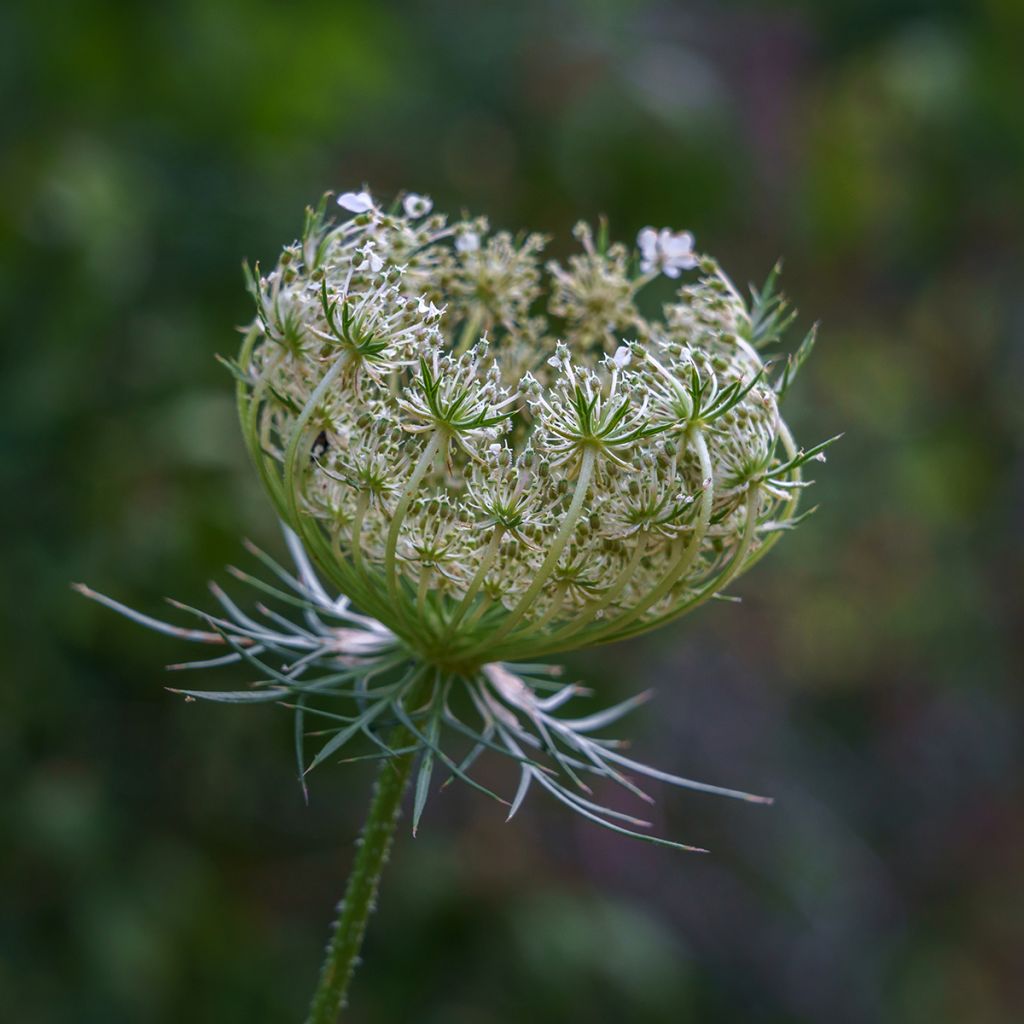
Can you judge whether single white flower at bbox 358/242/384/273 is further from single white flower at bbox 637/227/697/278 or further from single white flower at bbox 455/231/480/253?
single white flower at bbox 637/227/697/278

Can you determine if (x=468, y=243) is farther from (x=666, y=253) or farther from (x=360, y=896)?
(x=360, y=896)

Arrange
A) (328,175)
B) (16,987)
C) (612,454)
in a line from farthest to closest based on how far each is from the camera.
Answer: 1. (328,175)
2. (16,987)
3. (612,454)

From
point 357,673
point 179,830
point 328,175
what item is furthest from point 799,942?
point 357,673

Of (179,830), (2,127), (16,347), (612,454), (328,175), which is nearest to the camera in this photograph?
(612,454)

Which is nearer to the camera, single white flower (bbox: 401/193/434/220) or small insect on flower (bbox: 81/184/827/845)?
small insect on flower (bbox: 81/184/827/845)

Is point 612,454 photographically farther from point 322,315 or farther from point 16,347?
point 16,347

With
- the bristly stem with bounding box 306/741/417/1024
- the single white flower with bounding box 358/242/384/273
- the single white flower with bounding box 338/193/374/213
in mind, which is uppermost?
the single white flower with bounding box 338/193/374/213

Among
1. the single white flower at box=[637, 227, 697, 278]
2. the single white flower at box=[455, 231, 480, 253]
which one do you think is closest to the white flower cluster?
the single white flower at box=[455, 231, 480, 253]
